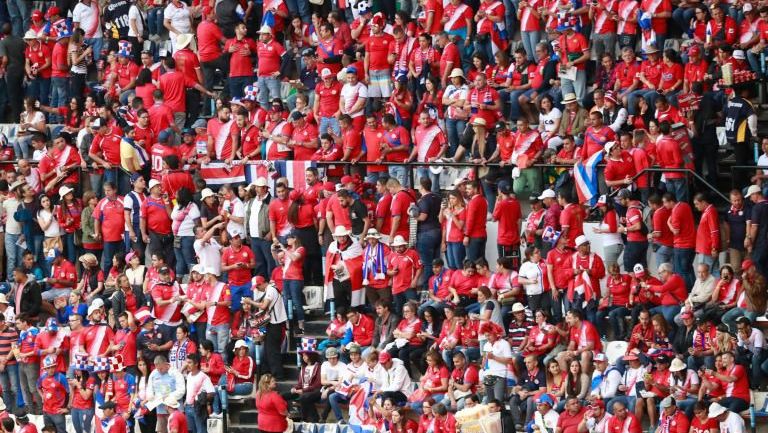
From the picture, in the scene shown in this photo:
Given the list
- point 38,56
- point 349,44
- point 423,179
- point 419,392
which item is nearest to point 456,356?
point 419,392

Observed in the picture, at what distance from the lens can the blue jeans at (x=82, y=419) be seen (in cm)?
2878

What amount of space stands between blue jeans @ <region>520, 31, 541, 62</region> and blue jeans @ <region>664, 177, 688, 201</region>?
13.6ft

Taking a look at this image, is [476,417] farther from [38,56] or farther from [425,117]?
[38,56]

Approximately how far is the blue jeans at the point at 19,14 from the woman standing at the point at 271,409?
1126 centimetres

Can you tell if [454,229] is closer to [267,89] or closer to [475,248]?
[475,248]

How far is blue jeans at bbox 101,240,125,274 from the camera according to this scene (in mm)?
31094

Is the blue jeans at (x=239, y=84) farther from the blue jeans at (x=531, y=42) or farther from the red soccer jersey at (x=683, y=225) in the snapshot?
the red soccer jersey at (x=683, y=225)

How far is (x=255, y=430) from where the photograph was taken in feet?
92.6

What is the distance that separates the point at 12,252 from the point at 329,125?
5.41 m

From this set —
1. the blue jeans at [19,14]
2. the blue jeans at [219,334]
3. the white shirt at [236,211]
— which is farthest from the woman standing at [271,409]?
the blue jeans at [19,14]

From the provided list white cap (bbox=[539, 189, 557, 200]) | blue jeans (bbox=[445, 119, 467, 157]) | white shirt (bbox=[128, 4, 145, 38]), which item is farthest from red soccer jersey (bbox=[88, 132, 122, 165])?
white cap (bbox=[539, 189, 557, 200])

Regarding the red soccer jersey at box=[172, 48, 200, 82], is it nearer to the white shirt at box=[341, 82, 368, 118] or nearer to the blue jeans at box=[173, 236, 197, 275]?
the white shirt at box=[341, 82, 368, 118]

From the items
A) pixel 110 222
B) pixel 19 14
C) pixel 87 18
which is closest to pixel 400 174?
pixel 110 222

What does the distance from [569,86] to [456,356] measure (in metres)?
5.40
